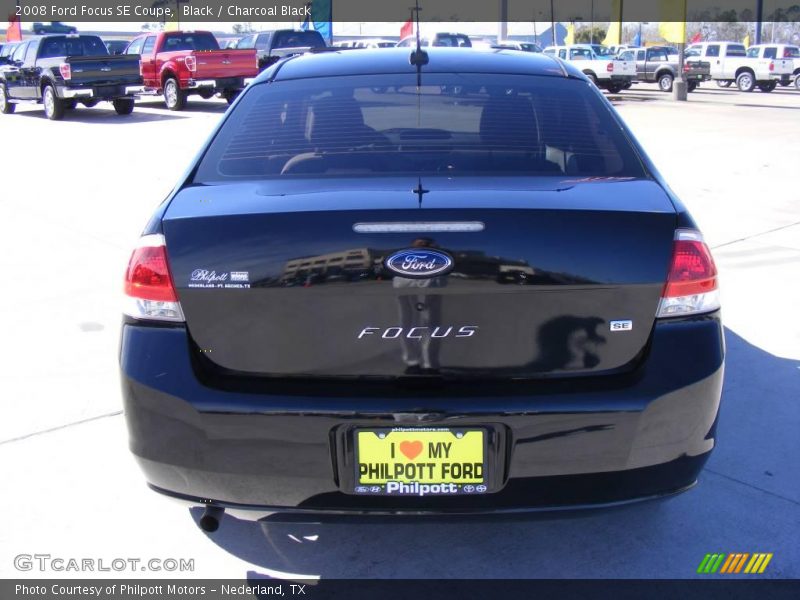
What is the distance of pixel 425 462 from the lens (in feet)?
7.94

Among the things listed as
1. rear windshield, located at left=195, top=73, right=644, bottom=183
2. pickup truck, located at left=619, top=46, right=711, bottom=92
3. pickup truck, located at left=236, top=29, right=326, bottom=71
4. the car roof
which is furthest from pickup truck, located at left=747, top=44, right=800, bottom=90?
rear windshield, located at left=195, top=73, right=644, bottom=183

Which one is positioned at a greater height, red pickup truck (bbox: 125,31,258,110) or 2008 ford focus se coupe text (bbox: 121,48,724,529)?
red pickup truck (bbox: 125,31,258,110)

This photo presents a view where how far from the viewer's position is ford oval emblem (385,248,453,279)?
7.81 ft

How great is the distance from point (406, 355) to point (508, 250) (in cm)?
41

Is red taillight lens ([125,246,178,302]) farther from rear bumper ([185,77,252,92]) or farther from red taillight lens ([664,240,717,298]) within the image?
rear bumper ([185,77,252,92])

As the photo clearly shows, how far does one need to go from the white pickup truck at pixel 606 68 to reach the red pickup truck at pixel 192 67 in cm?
1229

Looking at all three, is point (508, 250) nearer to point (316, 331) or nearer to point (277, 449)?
point (316, 331)

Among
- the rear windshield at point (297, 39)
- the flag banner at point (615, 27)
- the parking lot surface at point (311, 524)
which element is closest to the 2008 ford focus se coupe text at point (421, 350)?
the parking lot surface at point (311, 524)

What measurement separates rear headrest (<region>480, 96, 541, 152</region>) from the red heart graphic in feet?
3.84

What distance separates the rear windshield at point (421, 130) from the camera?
2.98m

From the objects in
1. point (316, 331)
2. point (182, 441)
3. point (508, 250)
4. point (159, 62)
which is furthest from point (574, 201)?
point (159, 62)

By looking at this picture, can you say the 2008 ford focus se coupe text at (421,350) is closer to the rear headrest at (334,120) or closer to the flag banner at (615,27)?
the rear headrest at (334,120)

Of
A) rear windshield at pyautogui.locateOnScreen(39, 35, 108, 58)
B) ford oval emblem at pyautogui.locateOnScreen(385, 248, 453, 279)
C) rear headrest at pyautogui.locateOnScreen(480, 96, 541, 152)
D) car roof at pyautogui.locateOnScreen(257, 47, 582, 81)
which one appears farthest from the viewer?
rear windshield at pyautogui.locateOnScreen(39, 35, 108, 58)

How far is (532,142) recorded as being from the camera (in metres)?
3.11
